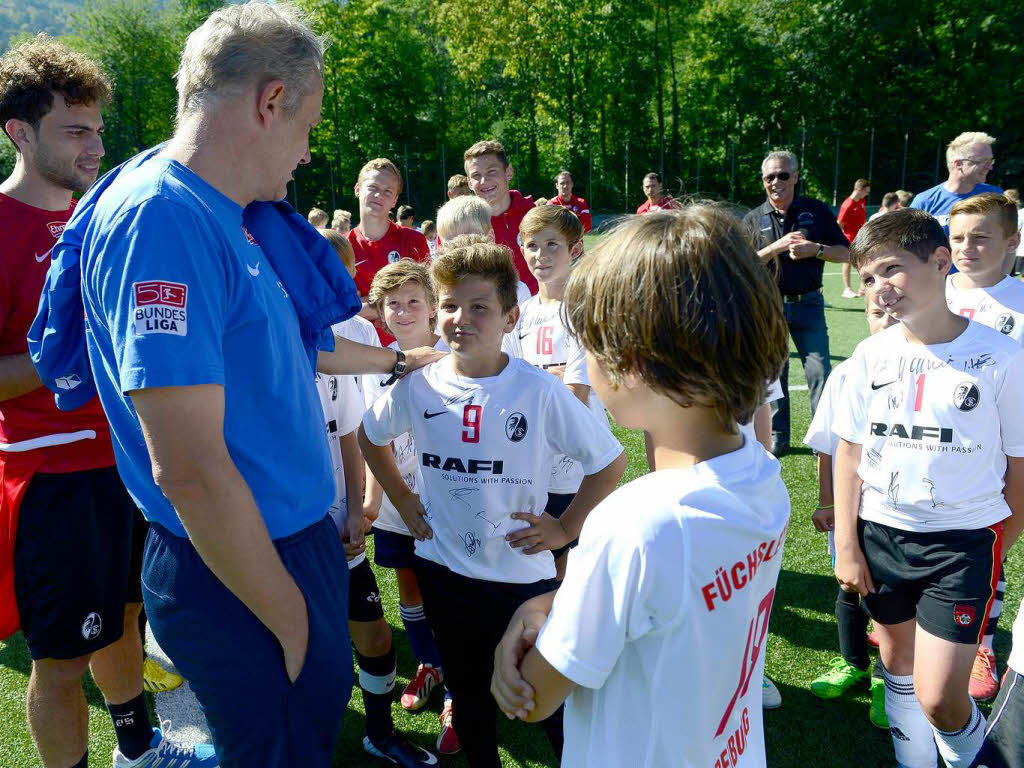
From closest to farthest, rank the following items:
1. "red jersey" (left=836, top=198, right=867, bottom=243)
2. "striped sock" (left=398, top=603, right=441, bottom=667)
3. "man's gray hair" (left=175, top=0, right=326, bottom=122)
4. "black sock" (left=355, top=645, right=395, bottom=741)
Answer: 1. "man's gray hair" (left=175, top=0, right=326, bottom=122)
2. "black sock" (left=355, top=645, right=395, bottom=741)
3. "striped sock" (left=398, top=603, right=441, bottom=667)
4. "red jersey" (left=836, top=198, right=867, bottom=243)

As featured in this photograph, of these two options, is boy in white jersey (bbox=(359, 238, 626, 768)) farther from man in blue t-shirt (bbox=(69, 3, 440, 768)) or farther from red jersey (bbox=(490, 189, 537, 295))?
red jersey (bbox=(490, 189, 537, 295))

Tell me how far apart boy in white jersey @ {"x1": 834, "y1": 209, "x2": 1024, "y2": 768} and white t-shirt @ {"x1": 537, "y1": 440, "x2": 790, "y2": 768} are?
1.41 meters

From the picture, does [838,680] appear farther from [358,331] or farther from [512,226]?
[512,226]

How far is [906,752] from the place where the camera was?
2.46 meters

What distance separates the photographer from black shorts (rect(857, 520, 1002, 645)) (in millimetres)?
2291

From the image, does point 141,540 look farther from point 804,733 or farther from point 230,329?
point 804,733

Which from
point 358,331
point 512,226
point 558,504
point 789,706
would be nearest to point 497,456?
point 558,504

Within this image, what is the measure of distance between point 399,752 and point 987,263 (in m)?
3.61

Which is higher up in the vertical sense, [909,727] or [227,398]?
[227,398]

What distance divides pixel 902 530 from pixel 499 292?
159 cm

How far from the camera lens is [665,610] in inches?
44.5

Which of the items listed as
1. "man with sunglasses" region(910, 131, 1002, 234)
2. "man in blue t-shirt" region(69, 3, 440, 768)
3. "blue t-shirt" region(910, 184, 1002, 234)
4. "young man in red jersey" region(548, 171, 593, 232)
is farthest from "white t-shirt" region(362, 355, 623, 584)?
"young man in red jersey" region(548, 171, 593, 232)

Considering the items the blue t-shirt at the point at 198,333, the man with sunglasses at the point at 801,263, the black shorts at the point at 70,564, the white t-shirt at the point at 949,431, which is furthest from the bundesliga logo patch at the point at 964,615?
the man with sunglasses at the point at 801,263

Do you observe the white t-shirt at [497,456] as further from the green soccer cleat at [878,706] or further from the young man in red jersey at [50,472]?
the green soccer cleat at [878,706]
